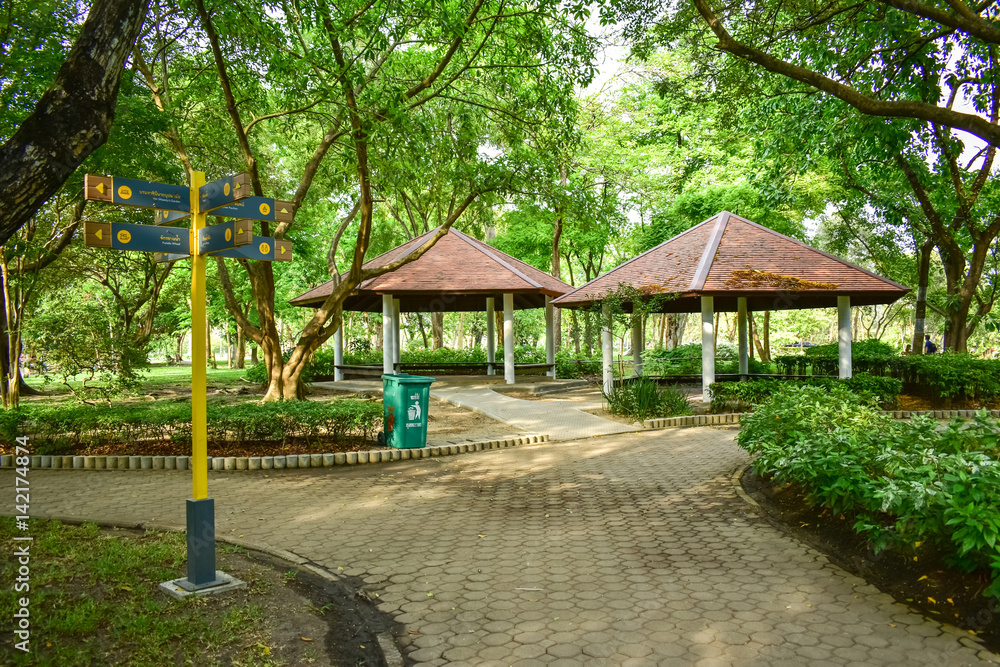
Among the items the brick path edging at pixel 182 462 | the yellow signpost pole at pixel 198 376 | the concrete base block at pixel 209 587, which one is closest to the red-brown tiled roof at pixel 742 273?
the brick path edging at pixel 182 462

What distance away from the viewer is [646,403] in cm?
1387

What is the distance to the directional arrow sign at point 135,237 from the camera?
4.36 m

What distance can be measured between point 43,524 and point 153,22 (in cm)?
1091

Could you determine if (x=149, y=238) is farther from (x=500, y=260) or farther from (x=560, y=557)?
(x=500, y=260)

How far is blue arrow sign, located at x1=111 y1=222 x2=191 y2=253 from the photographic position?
14.4ft

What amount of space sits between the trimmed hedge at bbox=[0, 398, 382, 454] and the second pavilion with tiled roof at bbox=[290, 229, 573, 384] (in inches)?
416

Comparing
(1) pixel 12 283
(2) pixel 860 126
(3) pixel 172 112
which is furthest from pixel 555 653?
(1) pixel 12 283

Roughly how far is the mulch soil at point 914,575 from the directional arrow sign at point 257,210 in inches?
194

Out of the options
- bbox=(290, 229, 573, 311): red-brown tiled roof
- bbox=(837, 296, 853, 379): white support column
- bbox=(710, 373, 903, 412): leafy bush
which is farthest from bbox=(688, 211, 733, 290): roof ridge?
bbox=(290, 229, 573, 311): red-brown tiled roof

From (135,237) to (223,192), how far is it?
2.18ft

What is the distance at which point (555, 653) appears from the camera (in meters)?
3.67

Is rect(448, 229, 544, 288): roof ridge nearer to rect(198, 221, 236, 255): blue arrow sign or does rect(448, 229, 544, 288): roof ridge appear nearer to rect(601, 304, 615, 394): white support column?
rect(601, 304, 615, 394): white support column

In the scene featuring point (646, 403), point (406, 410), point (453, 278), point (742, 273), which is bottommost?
point (646, 403)

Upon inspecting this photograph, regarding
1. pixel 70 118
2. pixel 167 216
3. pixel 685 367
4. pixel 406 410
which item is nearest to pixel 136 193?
pixel 167 216
